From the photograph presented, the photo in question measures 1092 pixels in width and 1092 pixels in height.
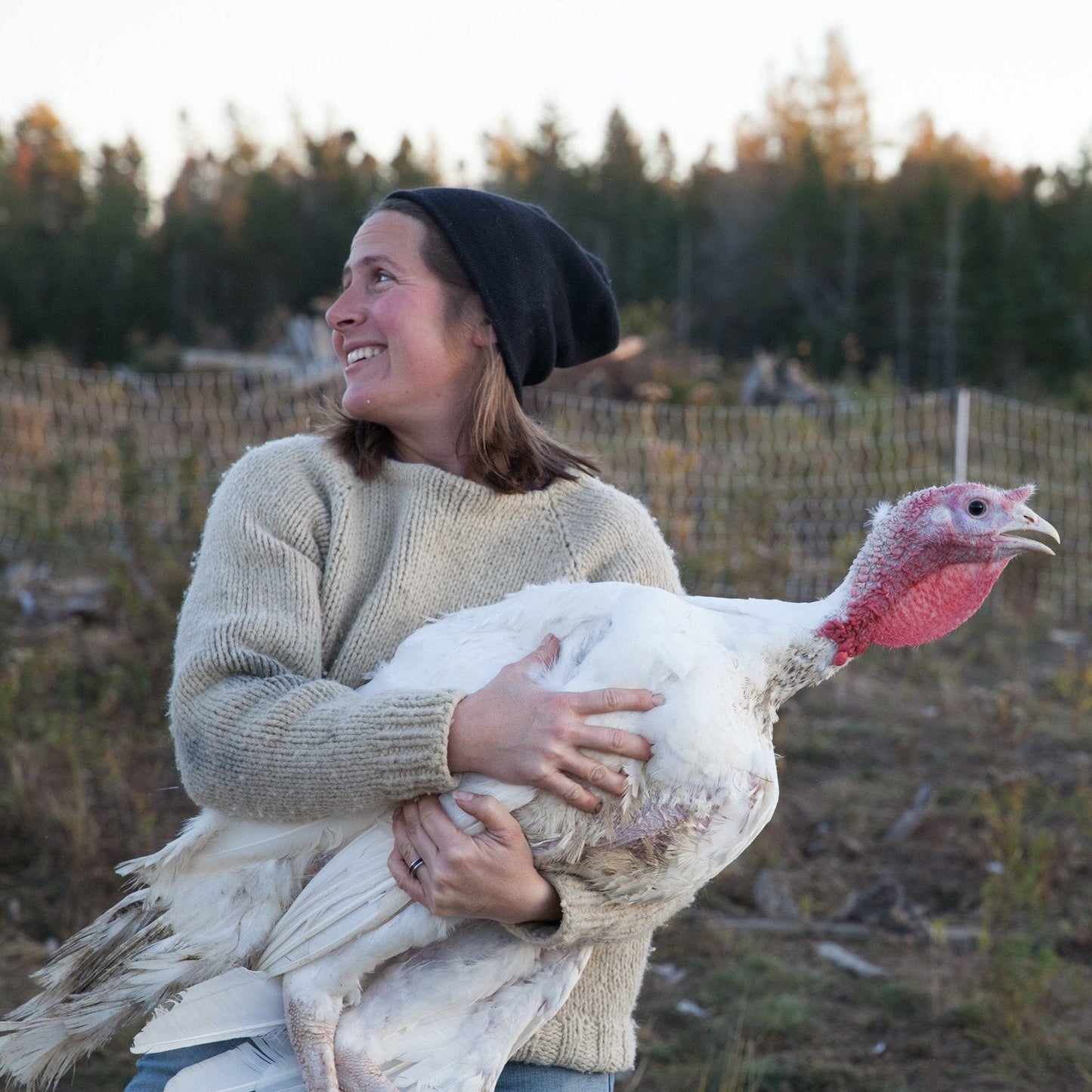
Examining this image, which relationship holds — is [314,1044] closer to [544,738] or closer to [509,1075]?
[509,1075]

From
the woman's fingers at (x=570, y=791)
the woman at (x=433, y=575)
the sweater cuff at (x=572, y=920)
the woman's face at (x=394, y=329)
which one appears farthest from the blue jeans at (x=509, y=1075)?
the woman's face at (x=394, y=329)

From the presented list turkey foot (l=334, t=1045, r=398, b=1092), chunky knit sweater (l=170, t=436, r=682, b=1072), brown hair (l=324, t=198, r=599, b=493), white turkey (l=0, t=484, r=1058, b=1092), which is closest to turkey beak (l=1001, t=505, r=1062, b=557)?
white turkey (l=0, t=484, r=1058, b=1092)

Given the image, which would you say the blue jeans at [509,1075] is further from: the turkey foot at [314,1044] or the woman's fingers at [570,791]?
the woman's fingers at [570,791]

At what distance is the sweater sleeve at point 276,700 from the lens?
186cm

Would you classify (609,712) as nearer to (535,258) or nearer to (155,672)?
(535,258)

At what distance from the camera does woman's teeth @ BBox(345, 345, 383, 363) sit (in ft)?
7.36

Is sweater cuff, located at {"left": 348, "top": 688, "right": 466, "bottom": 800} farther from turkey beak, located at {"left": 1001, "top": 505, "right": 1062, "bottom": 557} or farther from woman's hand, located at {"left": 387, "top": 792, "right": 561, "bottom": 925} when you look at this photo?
turkey beak, located at {"left": 1001, "top": 505, "right": 1062, "bottom": 557}

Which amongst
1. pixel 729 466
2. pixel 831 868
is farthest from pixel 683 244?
pixel 831 868

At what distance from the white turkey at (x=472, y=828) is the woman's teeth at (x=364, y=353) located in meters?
0.52

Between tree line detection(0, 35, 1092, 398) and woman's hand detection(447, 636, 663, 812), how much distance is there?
14.2 meters

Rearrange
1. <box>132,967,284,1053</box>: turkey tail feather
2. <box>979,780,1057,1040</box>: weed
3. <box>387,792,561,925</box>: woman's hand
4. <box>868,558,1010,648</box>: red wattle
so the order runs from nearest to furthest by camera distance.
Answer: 1. <box>387,792,561,925</box>: woman's hand
2. <box>132,967,284,1053</box>: turkey tail feather
3. <box>868,558,1010,648</box>: red wattle
4. <box>979,780,1057,1040</box>: weed

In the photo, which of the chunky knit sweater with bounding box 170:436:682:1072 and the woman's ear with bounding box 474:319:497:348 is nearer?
the chunky knit sweater with bounding box 170:436:682:1072

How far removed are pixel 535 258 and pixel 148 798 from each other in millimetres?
2879

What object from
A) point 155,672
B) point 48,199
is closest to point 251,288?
point 48,199
